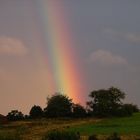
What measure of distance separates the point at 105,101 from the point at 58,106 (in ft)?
45.2

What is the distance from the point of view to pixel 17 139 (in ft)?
204

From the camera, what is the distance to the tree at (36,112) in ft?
471

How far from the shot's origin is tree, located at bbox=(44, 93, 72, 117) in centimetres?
14412

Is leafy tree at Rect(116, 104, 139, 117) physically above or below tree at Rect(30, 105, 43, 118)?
below

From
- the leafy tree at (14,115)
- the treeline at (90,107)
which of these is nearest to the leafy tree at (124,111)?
the treeline at (90,107)

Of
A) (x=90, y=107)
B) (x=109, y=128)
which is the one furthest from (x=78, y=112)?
(x=109, y=128)

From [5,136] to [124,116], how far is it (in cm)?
7539

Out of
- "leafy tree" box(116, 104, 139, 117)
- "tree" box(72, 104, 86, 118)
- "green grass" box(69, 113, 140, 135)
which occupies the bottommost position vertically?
"green grass" box(69, 113, 140, 135)

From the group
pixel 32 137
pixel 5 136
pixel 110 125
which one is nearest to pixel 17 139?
pixel 5 136

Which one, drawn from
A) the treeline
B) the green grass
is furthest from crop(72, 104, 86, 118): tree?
the green grass

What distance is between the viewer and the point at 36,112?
144625 millimetres

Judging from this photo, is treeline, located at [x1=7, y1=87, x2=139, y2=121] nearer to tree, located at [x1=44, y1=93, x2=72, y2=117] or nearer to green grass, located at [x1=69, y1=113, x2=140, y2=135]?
tree, located at [x1=44, y1=93, x2=72, y2=117]

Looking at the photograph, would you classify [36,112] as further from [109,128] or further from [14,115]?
[109,128]

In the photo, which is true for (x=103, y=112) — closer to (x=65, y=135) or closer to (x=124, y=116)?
(x=124, y=116)
